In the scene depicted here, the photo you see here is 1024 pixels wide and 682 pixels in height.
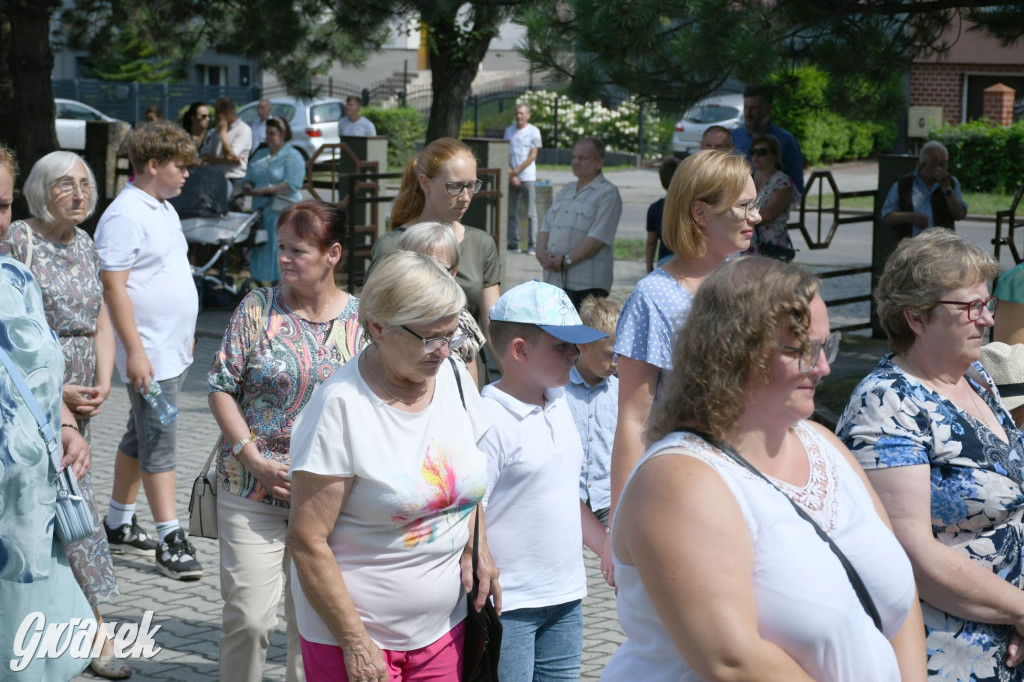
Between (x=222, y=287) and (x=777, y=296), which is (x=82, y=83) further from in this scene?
(x=777, y=296)

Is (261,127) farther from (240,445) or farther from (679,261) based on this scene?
(679,261)

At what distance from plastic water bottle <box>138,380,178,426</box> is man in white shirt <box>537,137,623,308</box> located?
3.30 metres

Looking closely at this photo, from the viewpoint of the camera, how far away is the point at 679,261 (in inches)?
149

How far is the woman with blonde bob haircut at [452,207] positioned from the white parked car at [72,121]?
25.4 m

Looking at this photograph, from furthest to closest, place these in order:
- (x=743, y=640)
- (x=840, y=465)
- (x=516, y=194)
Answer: (x=516, y=194), (x=840, y=465), (x=743, y=640)

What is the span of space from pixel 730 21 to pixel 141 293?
13.3 feet

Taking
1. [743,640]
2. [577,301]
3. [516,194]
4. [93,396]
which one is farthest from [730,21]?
[516,194]

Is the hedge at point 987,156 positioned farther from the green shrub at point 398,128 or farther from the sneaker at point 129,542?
the sneaker at point 129,542

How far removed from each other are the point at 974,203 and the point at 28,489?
79.3 ft

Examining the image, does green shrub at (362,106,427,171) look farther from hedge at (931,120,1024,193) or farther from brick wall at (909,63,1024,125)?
hedge at (931,120,1024,193)

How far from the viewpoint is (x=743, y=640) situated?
6.68 ft

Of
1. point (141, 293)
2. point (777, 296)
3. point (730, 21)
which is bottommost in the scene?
point (141, 293)

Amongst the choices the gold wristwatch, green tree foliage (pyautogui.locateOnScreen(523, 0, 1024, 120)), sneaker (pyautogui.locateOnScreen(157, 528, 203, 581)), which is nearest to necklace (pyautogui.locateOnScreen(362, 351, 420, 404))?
the gold wristwatch

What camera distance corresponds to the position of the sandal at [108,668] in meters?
4.60
